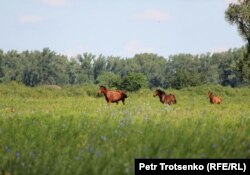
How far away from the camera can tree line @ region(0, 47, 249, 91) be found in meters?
158

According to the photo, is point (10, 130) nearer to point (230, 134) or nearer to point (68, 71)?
point (230, 134)

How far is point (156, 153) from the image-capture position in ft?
23.2

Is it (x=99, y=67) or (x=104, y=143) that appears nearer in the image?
(x=104, y=143)

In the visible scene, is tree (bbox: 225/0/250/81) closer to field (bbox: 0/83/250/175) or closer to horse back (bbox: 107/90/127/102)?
horse back (bbox: 107/90/127/102)

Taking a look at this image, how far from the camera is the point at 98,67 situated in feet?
578

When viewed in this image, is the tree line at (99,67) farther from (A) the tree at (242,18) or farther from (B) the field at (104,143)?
(B) the field at (104,143)

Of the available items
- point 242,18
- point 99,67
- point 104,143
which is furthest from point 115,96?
point 99,67

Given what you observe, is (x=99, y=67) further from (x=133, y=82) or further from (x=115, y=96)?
(x=115, y=96)

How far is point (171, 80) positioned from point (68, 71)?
3209 inches

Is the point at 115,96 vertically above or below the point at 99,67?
below

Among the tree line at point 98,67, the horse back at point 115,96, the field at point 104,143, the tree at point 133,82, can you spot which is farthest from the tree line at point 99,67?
the field at point 104,143

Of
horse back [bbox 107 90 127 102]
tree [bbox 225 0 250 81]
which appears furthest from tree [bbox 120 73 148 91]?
horse back [bbox 107 90 127 102]

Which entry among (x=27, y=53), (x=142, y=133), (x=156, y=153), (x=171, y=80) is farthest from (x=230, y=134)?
(x=27, y=53)

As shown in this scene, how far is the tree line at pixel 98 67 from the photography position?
158 metres
